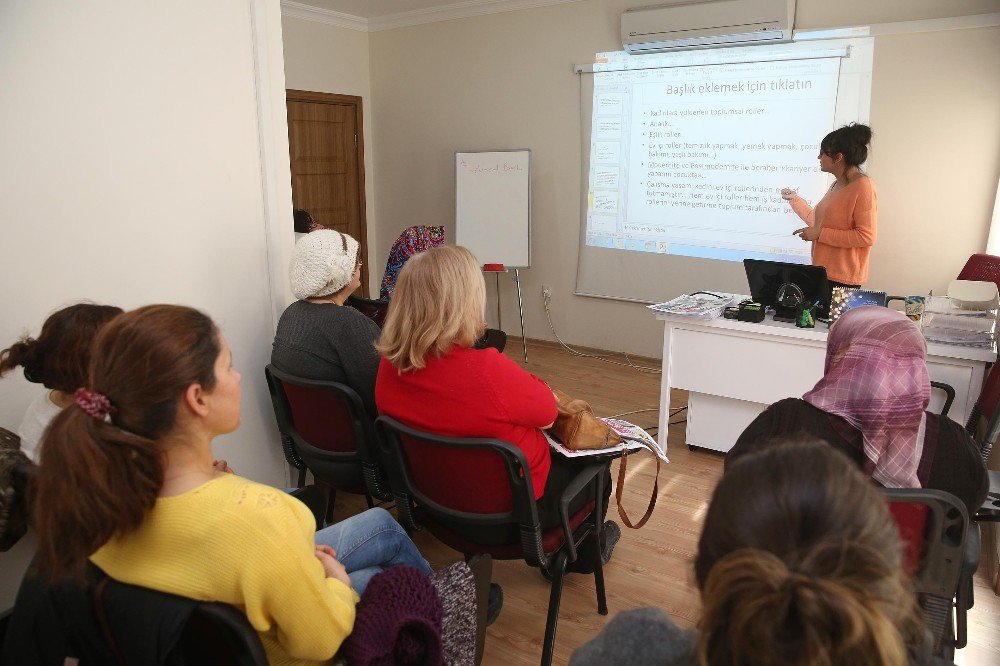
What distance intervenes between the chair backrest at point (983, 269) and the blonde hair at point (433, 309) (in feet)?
8.87

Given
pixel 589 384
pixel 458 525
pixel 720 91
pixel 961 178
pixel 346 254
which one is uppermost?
pixel 720 91

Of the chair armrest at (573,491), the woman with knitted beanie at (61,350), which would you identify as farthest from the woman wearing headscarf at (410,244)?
the woman with knitted beanie at (61,350)

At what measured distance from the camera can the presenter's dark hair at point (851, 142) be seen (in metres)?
3.19

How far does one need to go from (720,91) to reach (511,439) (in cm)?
365

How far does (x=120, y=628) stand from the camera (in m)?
0.94

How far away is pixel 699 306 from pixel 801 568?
2.64 m

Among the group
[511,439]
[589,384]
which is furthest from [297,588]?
[589,384]

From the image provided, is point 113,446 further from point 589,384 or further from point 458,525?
point 589,384

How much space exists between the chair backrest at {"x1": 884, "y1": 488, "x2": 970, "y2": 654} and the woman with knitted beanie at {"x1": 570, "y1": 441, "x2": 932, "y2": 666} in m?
0.70

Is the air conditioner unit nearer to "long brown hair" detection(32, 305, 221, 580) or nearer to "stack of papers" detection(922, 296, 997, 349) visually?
"stack of papers" detection(922, 296, 997, 349)

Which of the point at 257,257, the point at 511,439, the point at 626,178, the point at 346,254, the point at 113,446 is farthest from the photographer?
the point at 626,178

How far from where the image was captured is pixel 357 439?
2.02m

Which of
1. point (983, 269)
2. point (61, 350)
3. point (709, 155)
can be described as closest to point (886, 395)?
point (61, 350)

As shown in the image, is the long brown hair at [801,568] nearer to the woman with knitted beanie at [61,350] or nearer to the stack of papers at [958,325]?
the woman with knitted beanie at [61,350]
